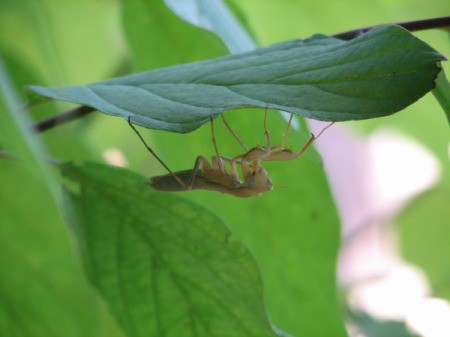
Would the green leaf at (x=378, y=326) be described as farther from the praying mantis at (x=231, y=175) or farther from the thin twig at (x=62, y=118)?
the thin twig at (x=62, y=118)

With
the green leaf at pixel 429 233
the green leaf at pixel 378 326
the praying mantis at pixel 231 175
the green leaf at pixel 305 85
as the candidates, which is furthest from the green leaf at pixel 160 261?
the green leaf at pixel 429 233

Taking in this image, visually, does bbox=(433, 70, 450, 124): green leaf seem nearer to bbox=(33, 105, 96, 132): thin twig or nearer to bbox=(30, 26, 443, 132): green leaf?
bbox=(30, 26, 443, 132): green leaf

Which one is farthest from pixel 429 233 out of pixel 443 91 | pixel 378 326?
pixel 443 91

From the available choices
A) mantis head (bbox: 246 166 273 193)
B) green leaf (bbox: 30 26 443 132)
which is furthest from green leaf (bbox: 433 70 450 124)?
mantis head (bbox: 246 166 273 193)

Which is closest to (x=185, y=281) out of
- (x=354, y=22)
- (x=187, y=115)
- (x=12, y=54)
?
(x=187, y=115)

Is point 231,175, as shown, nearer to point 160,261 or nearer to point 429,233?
point 160,261

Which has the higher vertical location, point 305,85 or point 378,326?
point 305,85
